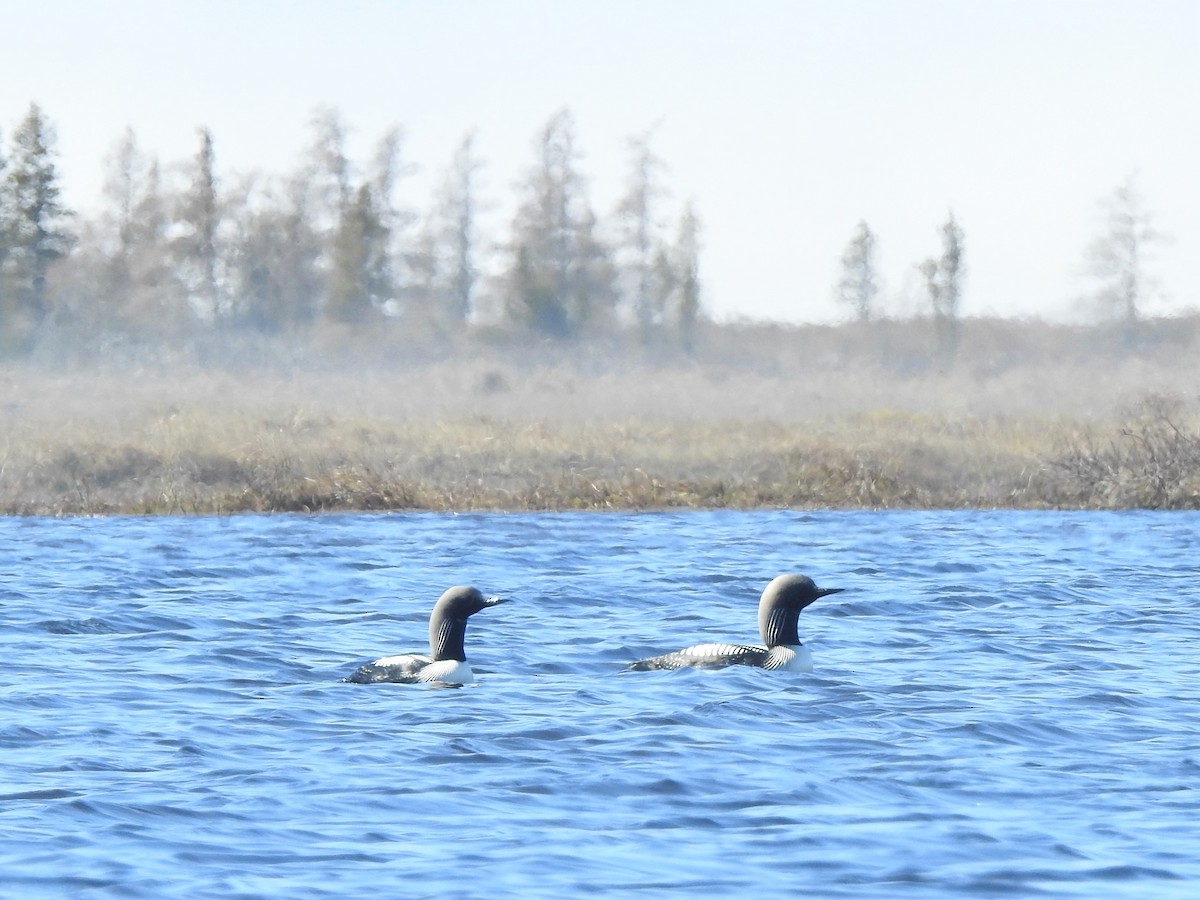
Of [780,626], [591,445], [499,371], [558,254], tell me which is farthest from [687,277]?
[780,626]

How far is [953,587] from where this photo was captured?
55.2 ft

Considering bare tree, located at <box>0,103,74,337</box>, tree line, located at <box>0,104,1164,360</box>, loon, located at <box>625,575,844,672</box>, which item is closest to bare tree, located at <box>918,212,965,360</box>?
tree line, located at <box>0,104,1164,360</box>

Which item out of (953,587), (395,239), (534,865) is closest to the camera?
(534,865)

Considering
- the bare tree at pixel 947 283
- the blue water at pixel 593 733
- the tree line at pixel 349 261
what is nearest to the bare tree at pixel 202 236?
the tree line at pixel 349 261

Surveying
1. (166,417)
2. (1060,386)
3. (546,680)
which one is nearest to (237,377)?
(166,417)

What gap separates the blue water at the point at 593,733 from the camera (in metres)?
7.14

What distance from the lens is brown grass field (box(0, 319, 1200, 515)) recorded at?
23516mm

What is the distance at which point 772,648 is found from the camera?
40.3 ft

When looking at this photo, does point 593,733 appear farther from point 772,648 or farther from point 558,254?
point 558,254

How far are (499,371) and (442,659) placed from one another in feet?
113

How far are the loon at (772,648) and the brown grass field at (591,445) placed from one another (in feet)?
36.4

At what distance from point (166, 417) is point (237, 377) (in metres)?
14.8

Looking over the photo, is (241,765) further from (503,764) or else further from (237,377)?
(237,377)

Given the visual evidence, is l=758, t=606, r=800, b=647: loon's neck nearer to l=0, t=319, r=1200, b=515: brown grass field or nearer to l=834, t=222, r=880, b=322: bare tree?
l=0, t=319, r=1200, b=515: brown grass field
